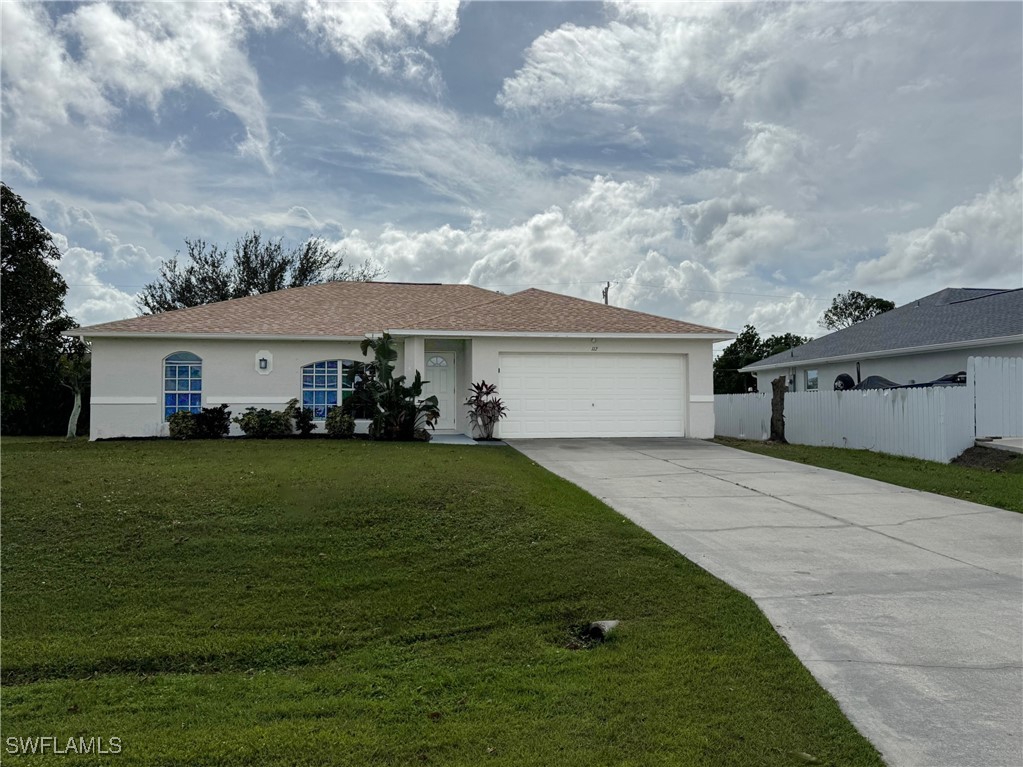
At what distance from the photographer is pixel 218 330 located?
18016mm

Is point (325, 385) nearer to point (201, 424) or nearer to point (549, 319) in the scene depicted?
point (201, 424)

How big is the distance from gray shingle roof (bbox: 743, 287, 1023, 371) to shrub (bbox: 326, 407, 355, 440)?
644 inches

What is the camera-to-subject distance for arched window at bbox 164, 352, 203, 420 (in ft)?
59.8

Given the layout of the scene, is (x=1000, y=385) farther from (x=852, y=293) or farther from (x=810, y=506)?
(x=852, y=293)

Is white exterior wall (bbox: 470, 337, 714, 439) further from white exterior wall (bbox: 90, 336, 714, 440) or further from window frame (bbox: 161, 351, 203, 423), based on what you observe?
window frame (bbox: 161, 351, 203, 423)

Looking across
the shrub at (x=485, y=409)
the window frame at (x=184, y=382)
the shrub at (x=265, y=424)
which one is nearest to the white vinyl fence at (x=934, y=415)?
the shrub at (x=485, y=409)

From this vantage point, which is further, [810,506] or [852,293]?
[852,293]

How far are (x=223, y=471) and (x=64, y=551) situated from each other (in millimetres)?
3428

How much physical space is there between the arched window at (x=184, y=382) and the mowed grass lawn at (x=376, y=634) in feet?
29.6

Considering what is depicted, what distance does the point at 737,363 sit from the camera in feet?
127

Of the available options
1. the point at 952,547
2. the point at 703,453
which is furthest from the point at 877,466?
the point at 952,547

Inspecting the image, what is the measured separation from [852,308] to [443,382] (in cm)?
3967

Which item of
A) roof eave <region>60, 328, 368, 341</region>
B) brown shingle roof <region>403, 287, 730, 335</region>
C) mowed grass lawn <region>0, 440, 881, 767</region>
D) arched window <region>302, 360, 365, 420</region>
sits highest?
brown shingle roof <region>403, 287, 730, 335</region>

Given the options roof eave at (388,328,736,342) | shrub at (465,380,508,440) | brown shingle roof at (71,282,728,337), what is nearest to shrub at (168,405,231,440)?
brown shingle roof at (71,282,728,337)
